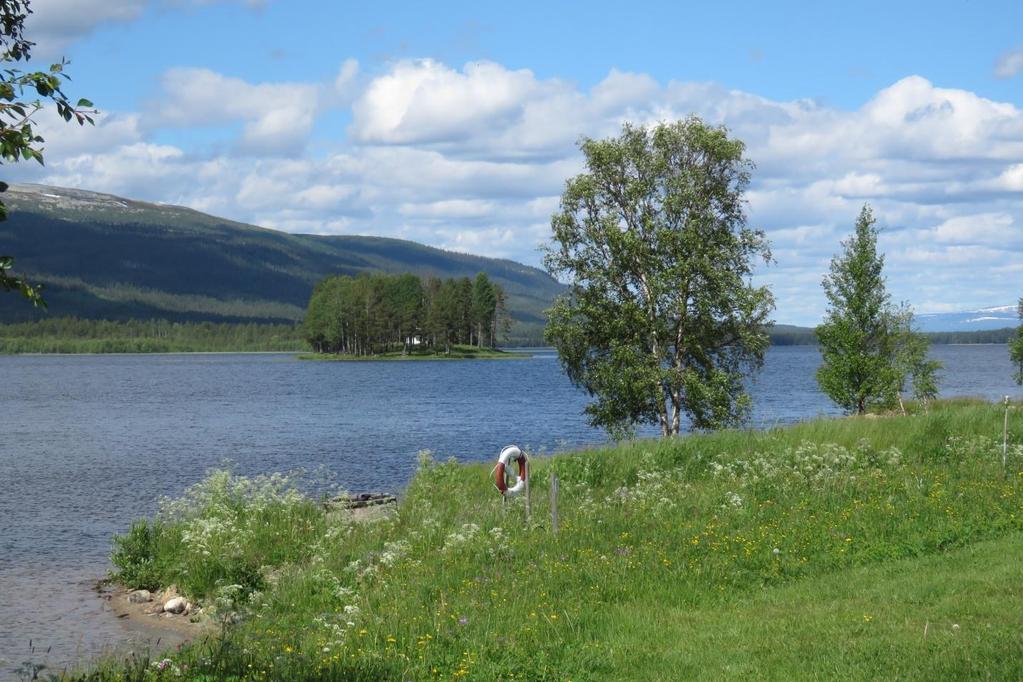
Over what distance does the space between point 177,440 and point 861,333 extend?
114 feet

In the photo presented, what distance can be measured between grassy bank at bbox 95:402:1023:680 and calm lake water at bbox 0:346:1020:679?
2767 mm

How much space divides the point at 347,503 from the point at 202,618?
7891mm

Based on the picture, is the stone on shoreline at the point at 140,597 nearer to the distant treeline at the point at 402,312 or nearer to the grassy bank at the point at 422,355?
the distant treeline at the point at 402,312

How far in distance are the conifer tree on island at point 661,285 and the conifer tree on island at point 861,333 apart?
7.64 metres

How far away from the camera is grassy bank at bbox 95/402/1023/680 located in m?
10.7

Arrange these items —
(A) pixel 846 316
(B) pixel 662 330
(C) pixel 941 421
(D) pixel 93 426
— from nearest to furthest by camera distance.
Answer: (C) pixel 941 421 < (B) pixel 662 330 < (A) pixel 846 316 < (D) pixel 93 426

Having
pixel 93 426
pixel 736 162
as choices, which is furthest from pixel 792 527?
pixel 93 426

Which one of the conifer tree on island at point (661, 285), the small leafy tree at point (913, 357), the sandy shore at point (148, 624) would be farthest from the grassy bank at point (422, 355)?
Answer: the sandy shore at point (148, 624)

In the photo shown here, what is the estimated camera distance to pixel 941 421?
25.8 m

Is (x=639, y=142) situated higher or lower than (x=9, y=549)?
higher

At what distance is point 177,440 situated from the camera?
54.8m

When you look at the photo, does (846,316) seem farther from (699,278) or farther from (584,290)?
(584,290)

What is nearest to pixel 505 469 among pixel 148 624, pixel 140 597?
pixel 148 624

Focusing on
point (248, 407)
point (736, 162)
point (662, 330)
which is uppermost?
point (736, 162)
